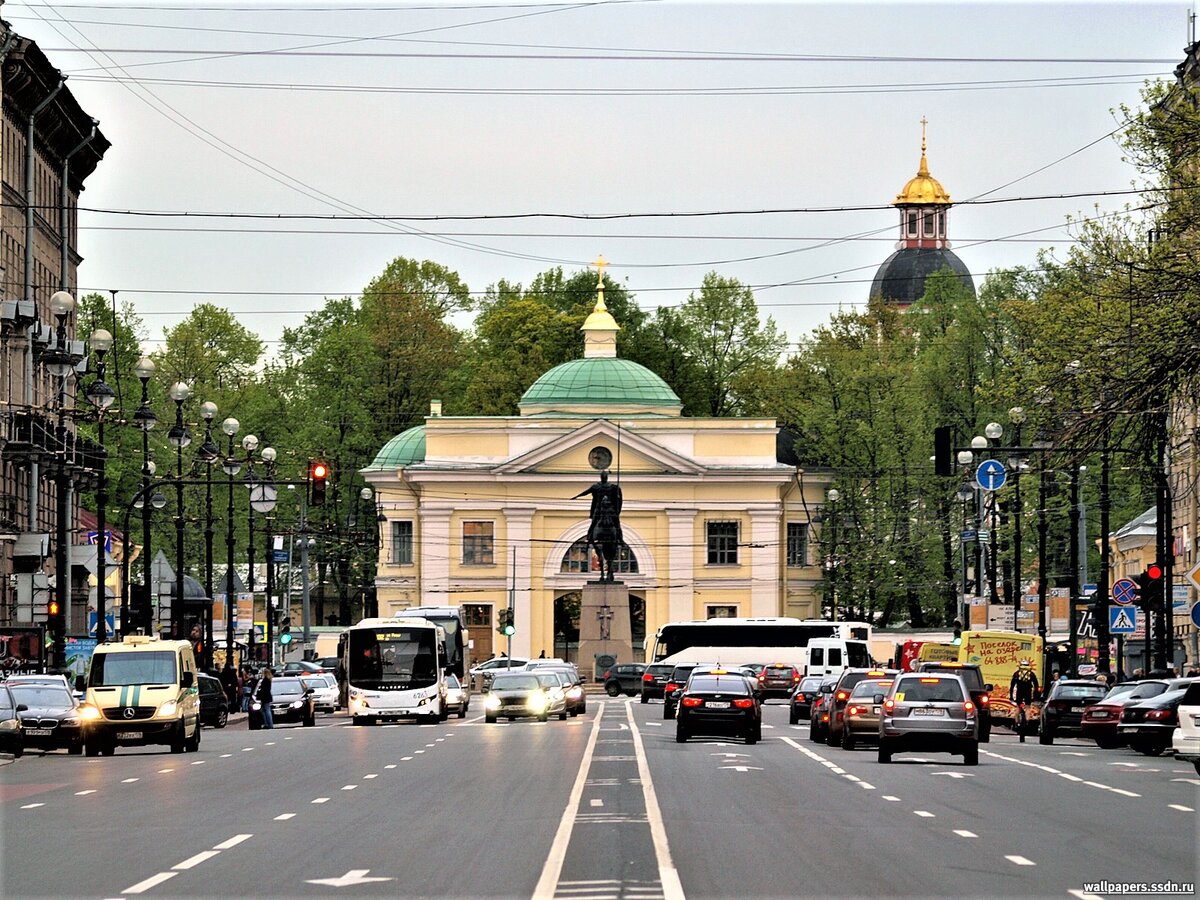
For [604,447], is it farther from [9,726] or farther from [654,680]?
[9,726]

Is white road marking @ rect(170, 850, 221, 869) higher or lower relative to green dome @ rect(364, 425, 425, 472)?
lower

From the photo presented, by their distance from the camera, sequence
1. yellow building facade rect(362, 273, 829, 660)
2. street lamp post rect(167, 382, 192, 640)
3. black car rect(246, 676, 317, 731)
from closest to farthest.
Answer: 1. street lamp post rect(167, 382, 192, 640)
2. black car rect(246, 676, 317, 731)
3. yellow building facade rect(362, 273, 829, 660)

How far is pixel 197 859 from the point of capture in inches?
745

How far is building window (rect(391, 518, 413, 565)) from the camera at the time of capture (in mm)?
116312

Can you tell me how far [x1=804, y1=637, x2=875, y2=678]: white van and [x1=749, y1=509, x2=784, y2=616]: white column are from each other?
23948 mm

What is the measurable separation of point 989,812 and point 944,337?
83.6m

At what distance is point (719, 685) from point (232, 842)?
25.0 metres

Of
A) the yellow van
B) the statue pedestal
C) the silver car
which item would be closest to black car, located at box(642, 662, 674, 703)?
the statue pedestal

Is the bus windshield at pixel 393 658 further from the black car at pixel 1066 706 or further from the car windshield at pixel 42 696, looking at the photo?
the black car at pixel 1066 706

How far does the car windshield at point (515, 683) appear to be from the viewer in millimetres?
58969

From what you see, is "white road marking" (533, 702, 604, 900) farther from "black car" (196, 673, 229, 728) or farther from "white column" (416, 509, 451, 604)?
"white column" (416, 509, 451, 604)

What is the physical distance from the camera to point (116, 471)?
105 metres

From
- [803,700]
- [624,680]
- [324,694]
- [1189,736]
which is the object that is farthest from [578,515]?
[1189,736]

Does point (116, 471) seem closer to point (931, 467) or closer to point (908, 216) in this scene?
point (931, 467)
